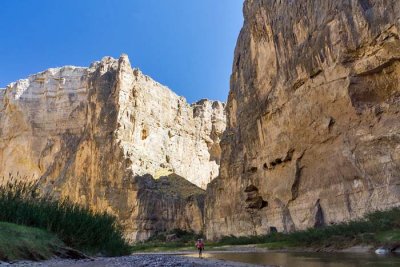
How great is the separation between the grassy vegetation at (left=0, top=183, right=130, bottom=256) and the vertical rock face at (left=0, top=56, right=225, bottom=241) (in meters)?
48.6

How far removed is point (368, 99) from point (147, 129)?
57.3 meters

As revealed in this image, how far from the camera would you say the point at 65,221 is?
18.8m

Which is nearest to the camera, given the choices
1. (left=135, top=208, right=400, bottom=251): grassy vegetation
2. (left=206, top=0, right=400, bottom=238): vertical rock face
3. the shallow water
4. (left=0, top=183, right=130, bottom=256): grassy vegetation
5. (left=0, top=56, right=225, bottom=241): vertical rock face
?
the shallow water

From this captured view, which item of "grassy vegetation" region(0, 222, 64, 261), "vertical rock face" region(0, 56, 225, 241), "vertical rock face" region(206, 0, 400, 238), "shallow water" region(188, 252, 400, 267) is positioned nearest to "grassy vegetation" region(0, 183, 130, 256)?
"grassy vegetation" region(0, 222, 64, 261)

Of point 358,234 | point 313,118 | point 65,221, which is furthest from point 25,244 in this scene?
point 313,118

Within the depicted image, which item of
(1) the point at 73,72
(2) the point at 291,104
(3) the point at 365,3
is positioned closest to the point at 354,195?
(2) the point at 291,104

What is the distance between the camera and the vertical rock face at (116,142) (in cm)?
7156

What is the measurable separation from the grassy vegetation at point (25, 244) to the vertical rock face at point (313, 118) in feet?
72.3

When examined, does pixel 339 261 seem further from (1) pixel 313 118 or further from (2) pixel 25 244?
(1) pixel 313 118

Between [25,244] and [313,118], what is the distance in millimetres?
28925

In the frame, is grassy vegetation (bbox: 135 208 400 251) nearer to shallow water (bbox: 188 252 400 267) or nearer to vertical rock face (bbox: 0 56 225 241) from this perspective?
shallow water (bbox: 188 252 400 267)


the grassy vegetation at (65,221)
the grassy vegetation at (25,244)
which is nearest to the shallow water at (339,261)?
the grassy vegetation at (65,221)

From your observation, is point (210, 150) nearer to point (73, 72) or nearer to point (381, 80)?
point (73, 72)

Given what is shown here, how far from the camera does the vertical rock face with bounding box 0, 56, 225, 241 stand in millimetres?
71562
